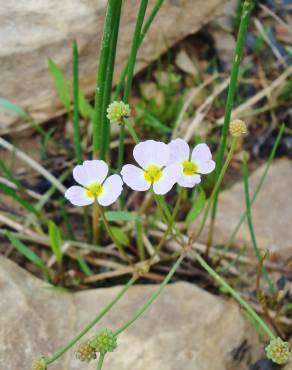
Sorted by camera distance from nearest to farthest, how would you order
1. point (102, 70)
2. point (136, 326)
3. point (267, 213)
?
point (102, 70) < point (136, 326) < point (267, 213)

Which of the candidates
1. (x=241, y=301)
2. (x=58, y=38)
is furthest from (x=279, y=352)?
(x=58, y=38)

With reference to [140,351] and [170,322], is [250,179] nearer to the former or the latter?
[170,322]

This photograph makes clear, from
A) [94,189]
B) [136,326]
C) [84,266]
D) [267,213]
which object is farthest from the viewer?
[267,213]

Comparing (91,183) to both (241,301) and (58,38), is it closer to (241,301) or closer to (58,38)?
(241,301)

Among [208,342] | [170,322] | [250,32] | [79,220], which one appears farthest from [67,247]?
[250,32]

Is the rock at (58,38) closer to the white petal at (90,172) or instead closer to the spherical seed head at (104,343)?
the white petal at (90,172)

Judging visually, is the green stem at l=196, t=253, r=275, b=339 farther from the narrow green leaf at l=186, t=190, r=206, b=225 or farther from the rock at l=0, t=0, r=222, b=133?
the rock at l=0, t=0, r=222, b=133

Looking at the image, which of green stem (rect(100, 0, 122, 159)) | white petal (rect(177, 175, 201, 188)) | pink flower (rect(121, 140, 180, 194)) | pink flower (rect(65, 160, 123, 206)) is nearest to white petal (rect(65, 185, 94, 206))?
pink flower (rect(65, 160, 123, 206))
